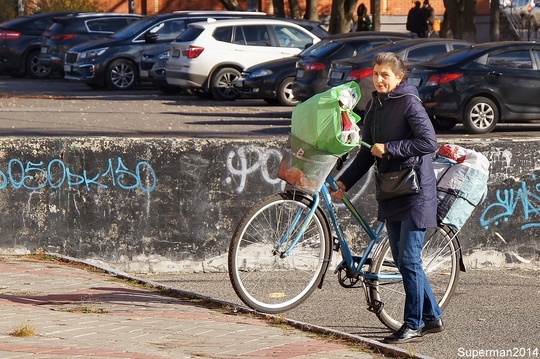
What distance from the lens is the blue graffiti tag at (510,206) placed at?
9.66m

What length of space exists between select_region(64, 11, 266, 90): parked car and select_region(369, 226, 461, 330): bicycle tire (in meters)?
20.4

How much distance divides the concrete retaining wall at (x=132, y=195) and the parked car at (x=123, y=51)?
18.0m

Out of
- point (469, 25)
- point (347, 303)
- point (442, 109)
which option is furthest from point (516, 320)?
point (469, 25)

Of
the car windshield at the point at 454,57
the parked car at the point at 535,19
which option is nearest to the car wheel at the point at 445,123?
the car windshield at the point at 454,57

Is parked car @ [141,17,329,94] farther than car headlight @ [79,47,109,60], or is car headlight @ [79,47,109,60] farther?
car headlight @ [79,47,109,60]

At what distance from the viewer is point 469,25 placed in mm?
31141

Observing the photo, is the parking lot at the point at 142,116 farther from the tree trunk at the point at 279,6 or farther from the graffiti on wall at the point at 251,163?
the tree trunk at the point at 279,6

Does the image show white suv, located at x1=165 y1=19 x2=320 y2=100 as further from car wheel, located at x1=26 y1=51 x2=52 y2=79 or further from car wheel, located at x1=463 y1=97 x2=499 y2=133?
car wheel, located at x1=26 y1=51 x2=52 y2=79

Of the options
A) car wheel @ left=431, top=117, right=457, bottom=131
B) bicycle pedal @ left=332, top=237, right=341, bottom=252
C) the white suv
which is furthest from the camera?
the white suv

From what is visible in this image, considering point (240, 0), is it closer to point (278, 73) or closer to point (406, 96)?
point (278, 73)

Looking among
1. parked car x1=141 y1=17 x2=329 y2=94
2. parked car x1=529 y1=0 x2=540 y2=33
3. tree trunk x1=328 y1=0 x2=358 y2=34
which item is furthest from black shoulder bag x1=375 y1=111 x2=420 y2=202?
parked car x1=529 y1=0 x2=540 y2=33

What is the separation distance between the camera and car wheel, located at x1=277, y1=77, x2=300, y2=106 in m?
23.2

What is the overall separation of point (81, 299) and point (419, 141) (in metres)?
2.58

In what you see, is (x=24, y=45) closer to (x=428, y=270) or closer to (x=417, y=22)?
(x=417, y=22)
